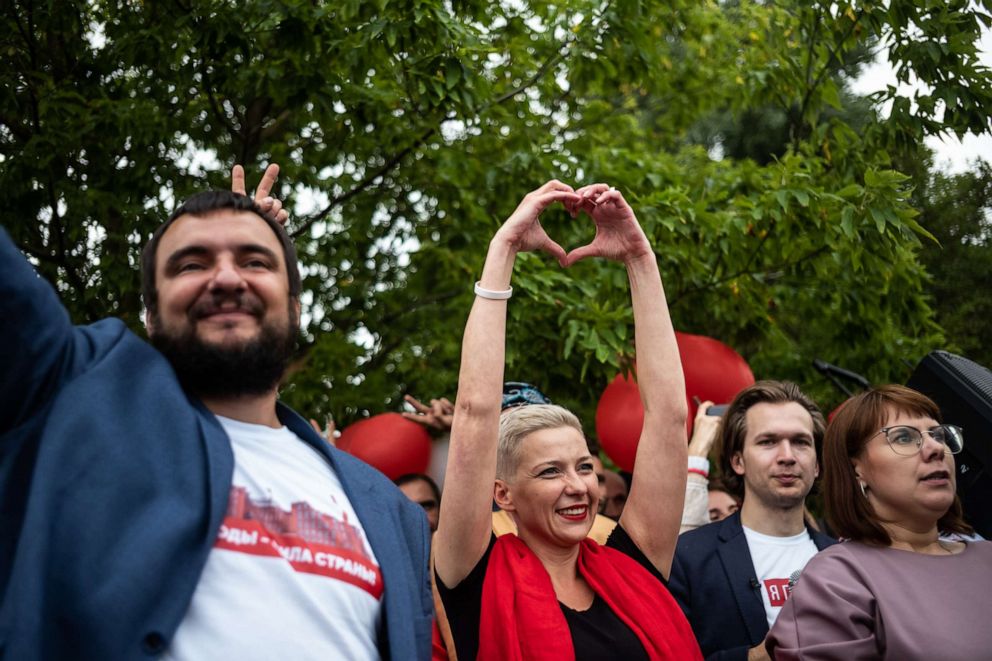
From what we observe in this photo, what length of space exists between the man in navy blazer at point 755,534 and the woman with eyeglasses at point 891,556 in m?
0.55

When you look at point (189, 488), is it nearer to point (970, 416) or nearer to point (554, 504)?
point (554, 504)

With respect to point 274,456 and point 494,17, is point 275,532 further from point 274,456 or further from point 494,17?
point 494,17

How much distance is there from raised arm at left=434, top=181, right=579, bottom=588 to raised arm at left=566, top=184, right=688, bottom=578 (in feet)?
0.77

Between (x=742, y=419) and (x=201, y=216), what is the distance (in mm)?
2309

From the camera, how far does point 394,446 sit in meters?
4.95

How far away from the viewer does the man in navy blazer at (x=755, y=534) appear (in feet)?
10.6

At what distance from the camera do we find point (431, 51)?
4.82 m

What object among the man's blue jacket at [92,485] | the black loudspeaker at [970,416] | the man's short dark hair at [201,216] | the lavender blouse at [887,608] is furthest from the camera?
Answer: the black loudspeaker at [970,416]

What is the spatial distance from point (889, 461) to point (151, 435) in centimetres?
197

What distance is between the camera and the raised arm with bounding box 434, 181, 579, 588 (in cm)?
243

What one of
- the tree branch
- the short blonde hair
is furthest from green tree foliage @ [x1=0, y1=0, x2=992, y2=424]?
the short blonde hair

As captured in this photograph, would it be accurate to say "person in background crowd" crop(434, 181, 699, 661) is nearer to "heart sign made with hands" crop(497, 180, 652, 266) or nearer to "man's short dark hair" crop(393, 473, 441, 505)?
"heart sign made with hands" crop(497, 180, 652, 266)

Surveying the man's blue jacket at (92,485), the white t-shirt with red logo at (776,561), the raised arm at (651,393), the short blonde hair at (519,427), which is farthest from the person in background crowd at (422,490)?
the man's blue jacket at (92,485)

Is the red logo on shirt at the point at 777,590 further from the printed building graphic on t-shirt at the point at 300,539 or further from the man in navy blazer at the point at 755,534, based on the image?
the printed building graphic on t-shirt at the point at 300,539
